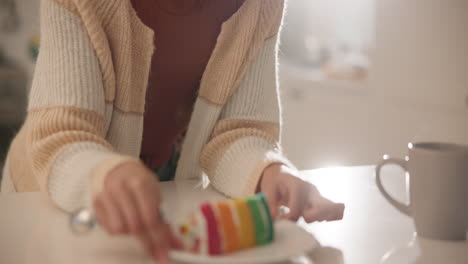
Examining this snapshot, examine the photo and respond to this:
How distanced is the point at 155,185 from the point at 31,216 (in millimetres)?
213

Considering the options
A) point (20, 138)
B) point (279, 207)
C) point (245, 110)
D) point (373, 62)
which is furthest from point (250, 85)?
point (373, 62)

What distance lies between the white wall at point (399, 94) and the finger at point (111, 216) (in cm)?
192

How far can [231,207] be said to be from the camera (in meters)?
0.47

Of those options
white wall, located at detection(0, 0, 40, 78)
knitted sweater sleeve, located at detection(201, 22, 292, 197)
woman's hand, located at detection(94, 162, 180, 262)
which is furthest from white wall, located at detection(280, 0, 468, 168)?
woman's hand, located at detection(94, 162, 180, 262)

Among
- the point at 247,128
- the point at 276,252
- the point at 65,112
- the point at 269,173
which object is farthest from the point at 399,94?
the point at 276,252


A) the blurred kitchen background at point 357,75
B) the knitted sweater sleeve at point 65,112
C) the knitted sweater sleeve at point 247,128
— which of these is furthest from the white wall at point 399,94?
the knitted sweater sleeve at point 65,112

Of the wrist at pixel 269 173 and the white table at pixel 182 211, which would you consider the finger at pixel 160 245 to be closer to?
the white table at pixel 182 211

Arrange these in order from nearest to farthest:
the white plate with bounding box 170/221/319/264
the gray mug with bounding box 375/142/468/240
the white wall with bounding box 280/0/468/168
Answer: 1. the white plate with bounding box 170/221/319/264
2. the gray mug with bounding box 375/142/468/240
3. the white wall with bounding box 280/0/468/168

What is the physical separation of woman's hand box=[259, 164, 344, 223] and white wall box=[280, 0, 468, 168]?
1.68 meters

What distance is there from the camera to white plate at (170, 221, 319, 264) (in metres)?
0.43

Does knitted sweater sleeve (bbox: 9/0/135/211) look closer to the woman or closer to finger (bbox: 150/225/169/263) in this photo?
the woman

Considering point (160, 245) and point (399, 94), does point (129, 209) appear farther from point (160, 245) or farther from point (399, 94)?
point (399, 94)

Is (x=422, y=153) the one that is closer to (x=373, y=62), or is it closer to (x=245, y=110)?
(x=245, y=110)

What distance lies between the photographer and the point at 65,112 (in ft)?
2.18
